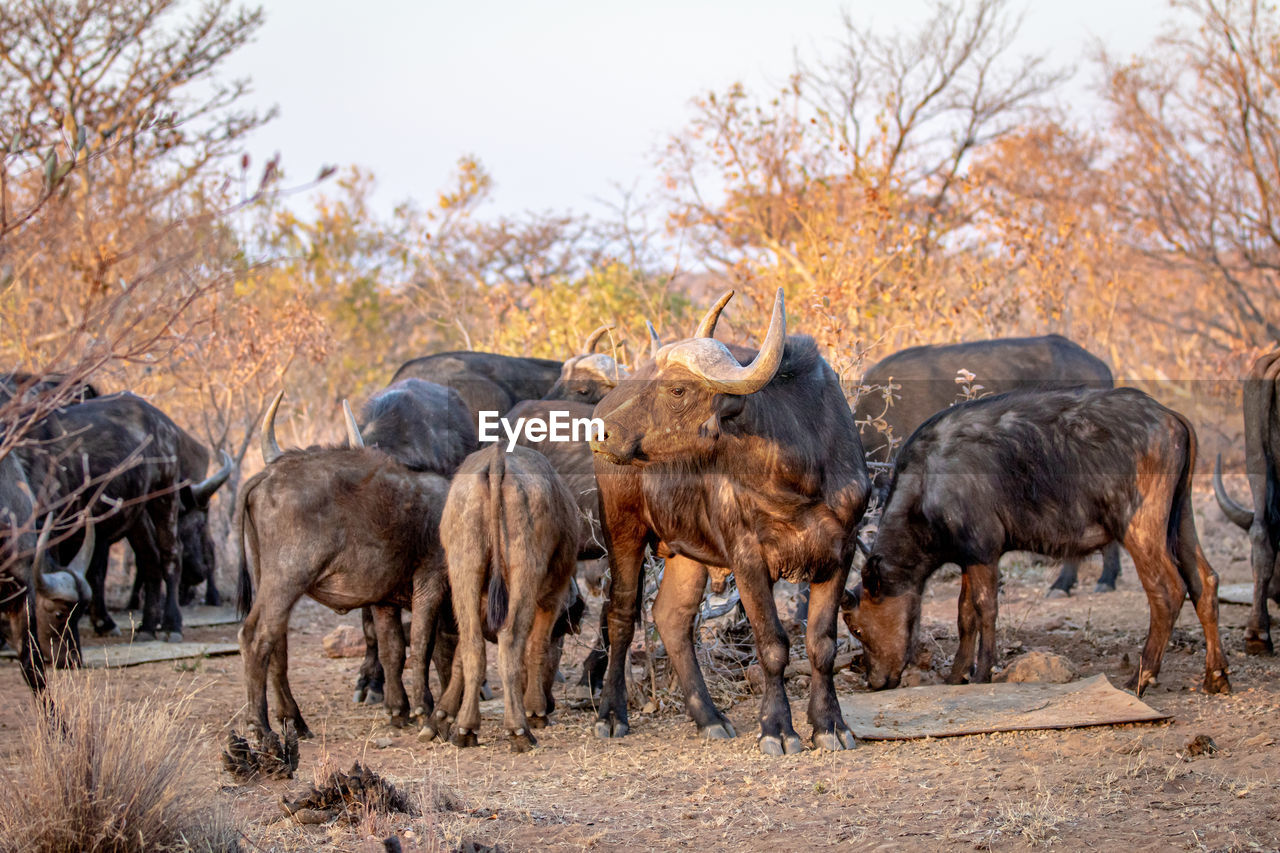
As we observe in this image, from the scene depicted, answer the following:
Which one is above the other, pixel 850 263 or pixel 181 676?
pixel 850 263

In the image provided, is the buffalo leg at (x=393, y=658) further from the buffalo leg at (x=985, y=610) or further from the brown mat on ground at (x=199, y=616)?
the brown mat on ground at (x=199, y=616)

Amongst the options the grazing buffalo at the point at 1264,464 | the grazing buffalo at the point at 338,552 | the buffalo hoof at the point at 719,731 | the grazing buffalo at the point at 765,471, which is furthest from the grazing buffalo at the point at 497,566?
the grazing buffalo at the point at 1264,464

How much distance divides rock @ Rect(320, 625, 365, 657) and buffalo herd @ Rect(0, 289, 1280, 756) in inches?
56.4

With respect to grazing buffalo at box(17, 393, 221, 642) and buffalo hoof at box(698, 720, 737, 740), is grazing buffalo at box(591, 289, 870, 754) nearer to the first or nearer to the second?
buffalo hoof at box(698, 720, 737, 740)

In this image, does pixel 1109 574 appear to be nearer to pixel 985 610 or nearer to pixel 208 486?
pixel 985 610

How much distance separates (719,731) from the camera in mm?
6910

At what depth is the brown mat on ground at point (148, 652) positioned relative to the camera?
9406 millimetres

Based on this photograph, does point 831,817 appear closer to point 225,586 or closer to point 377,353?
point 225,586

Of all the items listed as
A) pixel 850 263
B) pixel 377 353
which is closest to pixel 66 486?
pixel 850 263

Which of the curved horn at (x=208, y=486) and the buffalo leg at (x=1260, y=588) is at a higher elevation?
the curved horn at (x=208, y=486)

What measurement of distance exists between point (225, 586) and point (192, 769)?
8.82 meters

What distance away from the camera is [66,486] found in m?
9.78

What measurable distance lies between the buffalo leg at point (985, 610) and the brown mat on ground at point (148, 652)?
560cm

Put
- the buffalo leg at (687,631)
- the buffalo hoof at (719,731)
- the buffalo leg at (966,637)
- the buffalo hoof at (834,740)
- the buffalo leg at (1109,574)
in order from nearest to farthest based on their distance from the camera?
the buffalo hoof at (834,740) → the buffalo hoof at (719,731) → the buffalo leg at (687,631) → the buffalo leg at (966,637) → the buffalo leg at (1109,574)
